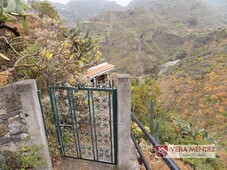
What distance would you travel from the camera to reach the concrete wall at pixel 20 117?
2.13 meters

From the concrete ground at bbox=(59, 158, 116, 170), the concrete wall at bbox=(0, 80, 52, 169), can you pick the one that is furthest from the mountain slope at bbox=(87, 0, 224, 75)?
the concrete wall at bbox=(0, 80, 52, 169)

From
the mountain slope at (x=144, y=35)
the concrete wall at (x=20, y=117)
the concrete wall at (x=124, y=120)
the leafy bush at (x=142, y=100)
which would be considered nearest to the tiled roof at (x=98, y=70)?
the leafy bush at (x=142, y=100)

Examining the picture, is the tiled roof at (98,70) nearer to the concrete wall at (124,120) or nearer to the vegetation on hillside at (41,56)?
the vegetation on hillside at (41,56)

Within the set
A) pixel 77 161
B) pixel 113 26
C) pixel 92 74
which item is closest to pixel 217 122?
pixel 92 74

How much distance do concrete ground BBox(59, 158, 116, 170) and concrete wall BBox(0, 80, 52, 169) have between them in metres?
0.79

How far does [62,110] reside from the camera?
3307mm

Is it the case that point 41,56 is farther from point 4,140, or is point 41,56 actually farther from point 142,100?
point 142,100

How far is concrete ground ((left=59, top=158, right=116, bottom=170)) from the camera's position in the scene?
117 inches

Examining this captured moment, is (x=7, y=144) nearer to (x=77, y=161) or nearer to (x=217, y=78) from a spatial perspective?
(x=77, y=161)

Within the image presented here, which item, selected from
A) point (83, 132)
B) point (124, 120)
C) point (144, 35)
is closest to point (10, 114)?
point (83, 132)

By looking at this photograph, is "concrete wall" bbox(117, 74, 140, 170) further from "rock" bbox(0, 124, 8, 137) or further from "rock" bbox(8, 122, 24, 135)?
"rock" bbox(0, 124, 8, 137)

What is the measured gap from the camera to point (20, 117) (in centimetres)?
227

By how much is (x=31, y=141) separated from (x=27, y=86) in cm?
79

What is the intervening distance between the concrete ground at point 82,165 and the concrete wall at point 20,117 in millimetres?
790
